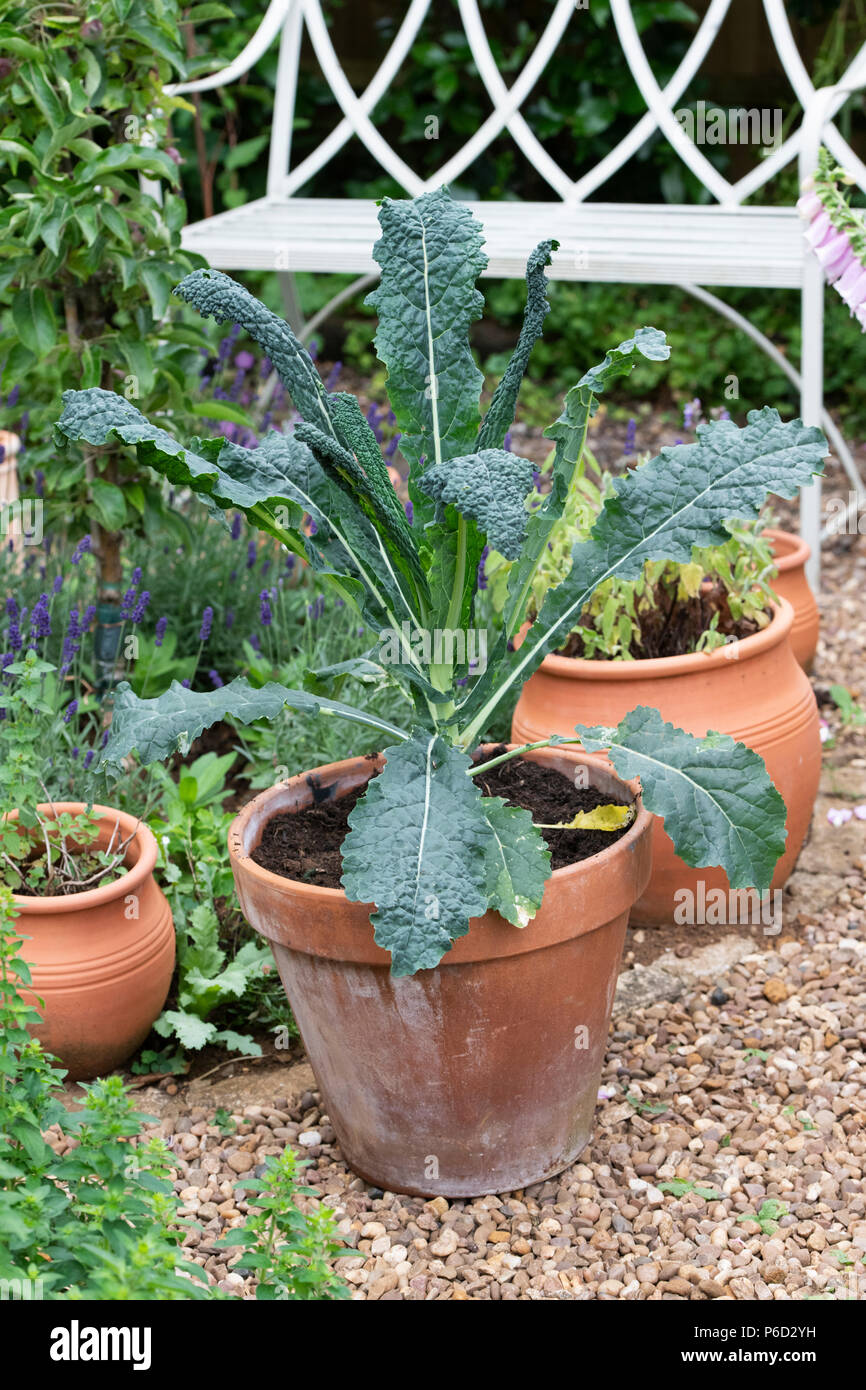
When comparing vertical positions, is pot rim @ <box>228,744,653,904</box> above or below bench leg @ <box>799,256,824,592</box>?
below

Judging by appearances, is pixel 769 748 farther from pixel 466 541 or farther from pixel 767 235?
pixel 767 235

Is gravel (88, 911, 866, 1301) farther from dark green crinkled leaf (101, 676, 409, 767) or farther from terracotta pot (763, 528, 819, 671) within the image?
terracotta pot (763, 528, 819, 671)

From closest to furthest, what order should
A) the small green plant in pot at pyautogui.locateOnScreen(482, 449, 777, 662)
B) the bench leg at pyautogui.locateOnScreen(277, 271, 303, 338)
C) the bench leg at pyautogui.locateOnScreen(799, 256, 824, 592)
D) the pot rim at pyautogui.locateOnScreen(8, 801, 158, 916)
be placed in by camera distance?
the pot rim at pyautogui.locateOnScreen(8, 801, 158, 916)
the small green plant in pot at pyautogui.locateOnScreen(482, 449, 777, 662)
the bench leg at pyautogui.locateOnScreen(799, 256, 824, 592)
the bench leg at pyautogui.locateOnScreen(277, 271, 303, 338)

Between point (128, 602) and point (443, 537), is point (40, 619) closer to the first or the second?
point (128, 602)

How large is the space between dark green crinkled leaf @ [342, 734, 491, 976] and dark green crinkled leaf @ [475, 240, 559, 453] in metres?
0.44

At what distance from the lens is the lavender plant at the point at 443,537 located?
162cm

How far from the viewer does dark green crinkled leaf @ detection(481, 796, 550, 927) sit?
159 cm

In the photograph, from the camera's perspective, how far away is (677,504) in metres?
1.77

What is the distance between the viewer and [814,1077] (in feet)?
6.70

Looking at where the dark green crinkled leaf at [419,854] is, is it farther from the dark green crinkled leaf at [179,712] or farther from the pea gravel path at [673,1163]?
the pea gravel path at [673,1163]

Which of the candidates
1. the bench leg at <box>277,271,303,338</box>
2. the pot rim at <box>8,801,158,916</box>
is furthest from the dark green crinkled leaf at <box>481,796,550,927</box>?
the bench leg at <box>277,271,303,338</box>

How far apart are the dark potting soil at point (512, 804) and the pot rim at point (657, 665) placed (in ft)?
0.89

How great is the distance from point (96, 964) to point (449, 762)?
2.14ft
